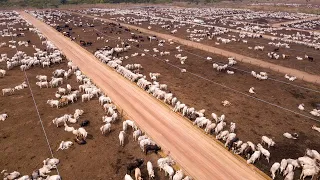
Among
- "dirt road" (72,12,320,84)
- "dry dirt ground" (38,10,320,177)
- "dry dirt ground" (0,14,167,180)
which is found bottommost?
"dry dirt ground" (0,14,167,180)

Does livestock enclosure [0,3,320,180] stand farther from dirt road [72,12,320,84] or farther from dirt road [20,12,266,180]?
dirt road [72,12,320,84]

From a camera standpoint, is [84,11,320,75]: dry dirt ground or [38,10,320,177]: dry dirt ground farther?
[84,11,320,75]: dry dirt ground

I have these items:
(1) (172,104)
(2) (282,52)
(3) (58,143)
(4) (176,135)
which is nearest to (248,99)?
(1) (172,104)

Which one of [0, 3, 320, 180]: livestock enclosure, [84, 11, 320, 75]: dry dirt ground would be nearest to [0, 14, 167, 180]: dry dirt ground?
[0, 3, 320, 180]: livestock enclosure

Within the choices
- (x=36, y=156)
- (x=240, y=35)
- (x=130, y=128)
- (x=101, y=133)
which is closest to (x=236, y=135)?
(x=130, y=128)

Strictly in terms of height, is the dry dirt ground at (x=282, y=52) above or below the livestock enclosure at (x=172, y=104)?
above

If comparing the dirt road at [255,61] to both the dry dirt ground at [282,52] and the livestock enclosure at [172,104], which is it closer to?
the livestock enclosure at [172,104]

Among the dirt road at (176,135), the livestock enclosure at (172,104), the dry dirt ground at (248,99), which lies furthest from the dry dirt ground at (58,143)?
the dry dirt ground at (248,99)

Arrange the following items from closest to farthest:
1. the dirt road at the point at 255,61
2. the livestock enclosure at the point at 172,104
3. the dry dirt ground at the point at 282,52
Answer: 1. the livestock enclosure at the point at 172,104
2. the dirt road at the point at 255,61
3. the dry dirt ground at the point at 282,52
